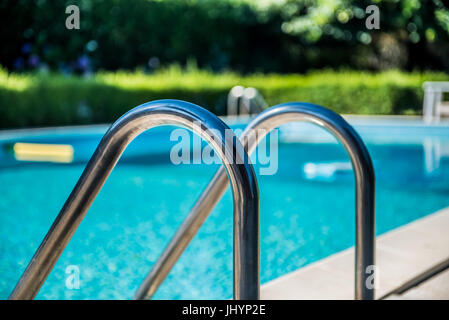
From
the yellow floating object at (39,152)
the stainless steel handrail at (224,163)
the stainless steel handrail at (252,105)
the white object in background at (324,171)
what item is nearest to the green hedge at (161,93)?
the stainless steel handrail at (252,105)

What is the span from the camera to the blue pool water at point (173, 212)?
3.55m

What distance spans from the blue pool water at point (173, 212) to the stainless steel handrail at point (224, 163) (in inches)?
77.5

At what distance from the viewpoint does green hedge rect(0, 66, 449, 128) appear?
10.2 metres

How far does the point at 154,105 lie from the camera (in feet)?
4.11

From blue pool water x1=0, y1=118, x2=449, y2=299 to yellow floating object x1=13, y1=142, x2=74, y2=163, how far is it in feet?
0.46

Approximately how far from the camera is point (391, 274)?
8.27ft

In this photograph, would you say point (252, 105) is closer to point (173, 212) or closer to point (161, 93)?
point (161, 93)

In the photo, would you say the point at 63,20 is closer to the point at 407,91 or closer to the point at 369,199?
the point at 407,91

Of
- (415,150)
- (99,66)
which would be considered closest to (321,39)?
(99,66)

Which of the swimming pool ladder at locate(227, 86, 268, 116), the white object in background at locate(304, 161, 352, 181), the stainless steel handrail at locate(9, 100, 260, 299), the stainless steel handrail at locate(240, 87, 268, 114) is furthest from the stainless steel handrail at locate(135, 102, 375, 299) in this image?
the stainless steel handrail at locate(240, 87, 268, 114)

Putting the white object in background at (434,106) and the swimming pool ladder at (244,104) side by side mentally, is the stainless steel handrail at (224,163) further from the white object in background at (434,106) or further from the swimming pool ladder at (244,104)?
the white object in background at (434,106)

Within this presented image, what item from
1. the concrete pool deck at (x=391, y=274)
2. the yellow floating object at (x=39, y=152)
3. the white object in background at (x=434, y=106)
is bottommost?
the yellow floating object at (x=39, y=152)

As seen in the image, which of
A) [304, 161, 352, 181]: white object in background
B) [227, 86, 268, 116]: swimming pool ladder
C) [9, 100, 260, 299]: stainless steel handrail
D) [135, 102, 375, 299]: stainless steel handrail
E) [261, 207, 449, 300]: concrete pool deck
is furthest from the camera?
[227, 86, 268, 116]: swimming pool ladder

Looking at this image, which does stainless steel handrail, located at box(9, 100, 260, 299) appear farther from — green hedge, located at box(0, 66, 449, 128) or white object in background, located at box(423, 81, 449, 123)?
white object in background, located at box(423, 81, 449, 123)
